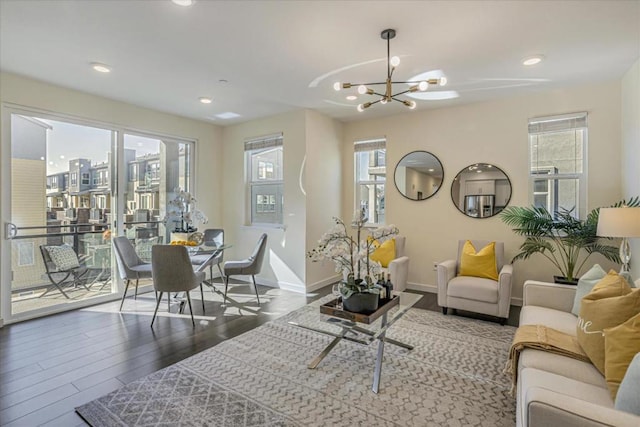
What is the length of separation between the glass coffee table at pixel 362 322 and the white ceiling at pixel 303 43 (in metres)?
2.26

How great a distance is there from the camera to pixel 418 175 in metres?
4.92

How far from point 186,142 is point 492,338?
5201mm

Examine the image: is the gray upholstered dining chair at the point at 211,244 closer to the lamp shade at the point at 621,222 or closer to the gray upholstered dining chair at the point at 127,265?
the gray upholstered dining chair at the point at 127,265

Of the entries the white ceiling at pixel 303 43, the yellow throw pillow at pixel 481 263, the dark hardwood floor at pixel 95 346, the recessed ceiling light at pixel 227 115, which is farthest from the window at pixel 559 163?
the recessed ceiling light at pixel 227 115

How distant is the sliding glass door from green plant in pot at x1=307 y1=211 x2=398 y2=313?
3.48m

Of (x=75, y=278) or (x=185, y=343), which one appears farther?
(x=75, y=278)

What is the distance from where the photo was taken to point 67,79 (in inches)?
142

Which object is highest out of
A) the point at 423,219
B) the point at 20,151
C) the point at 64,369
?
the point at 20,151

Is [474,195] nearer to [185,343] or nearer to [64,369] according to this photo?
[185,343]

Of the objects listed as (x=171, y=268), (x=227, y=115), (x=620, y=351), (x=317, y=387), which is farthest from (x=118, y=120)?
(x=620, y=351)

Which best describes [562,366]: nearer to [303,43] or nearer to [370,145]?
[303,43]

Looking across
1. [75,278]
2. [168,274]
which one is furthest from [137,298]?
[168,274]

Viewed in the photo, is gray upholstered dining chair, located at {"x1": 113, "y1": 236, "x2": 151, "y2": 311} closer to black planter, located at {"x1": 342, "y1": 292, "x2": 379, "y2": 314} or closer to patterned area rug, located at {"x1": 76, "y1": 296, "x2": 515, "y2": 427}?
patterned area rug, located at {"x1": 76, "y1": 296, "x2": 515, "y2": 427}

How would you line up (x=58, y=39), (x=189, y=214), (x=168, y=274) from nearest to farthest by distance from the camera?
1. (x=58, y=39)
2. (x=168, y=274)
3. (x=189, y=214)
